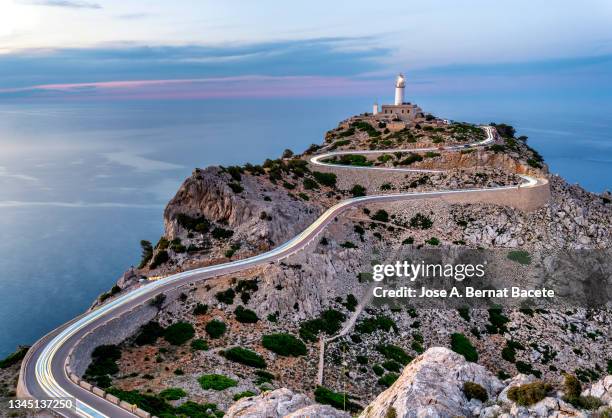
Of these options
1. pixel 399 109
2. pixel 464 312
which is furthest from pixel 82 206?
pixel 464 312

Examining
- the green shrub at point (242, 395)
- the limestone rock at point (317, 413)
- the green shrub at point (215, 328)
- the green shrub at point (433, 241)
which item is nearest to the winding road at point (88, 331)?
the green shrub at point (215, 328)

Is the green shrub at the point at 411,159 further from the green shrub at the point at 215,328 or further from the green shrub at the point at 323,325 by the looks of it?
the green shrub at the point at 215,328

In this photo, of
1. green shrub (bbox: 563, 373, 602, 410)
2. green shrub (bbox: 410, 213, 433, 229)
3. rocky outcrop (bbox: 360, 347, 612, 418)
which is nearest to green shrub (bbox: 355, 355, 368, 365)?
rocky outcrop (bbox: 360, 347, 612, 418)

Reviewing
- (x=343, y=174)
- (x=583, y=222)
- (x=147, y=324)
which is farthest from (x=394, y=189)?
(x=147, y=324)

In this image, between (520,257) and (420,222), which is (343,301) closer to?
(420,222)

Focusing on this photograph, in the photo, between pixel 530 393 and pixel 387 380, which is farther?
pixel 387 380

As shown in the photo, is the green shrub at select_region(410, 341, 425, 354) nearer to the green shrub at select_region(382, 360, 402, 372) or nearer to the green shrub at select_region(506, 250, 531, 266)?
the green shrub at select_region(382, 360, 402, 372)

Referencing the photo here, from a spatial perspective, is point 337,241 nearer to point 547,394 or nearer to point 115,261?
point 547,394
